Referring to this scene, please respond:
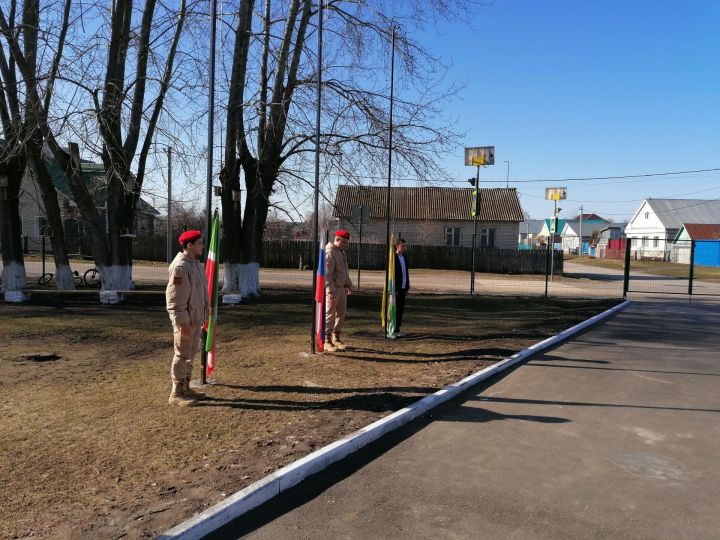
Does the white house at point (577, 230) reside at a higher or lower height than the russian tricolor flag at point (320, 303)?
higher

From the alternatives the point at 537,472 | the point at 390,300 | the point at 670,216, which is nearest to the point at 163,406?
the point at 537,472

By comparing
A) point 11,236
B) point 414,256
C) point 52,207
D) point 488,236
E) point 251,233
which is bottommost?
point 414,256

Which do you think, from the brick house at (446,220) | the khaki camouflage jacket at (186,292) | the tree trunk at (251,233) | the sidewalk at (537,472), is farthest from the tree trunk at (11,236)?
the brick house at (446,220)

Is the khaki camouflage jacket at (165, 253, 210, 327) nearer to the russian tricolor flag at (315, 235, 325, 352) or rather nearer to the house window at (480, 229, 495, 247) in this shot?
the russian tricolor flag at (315, 235, 325, 352)

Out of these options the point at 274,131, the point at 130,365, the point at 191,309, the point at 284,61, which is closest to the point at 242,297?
the point at 274,131

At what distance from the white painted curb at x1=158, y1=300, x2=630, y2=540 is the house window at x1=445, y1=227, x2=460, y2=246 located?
3805cm

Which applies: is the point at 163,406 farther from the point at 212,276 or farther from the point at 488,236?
the point at 488,236

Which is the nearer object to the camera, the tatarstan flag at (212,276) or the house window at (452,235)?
the tatarstan flag at (212,276)

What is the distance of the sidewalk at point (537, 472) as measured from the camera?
340cm

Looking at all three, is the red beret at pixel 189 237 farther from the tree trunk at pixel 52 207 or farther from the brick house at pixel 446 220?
the brick house at pixel 446 220

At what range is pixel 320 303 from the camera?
801cm

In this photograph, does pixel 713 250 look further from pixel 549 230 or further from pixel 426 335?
pixel 426 335

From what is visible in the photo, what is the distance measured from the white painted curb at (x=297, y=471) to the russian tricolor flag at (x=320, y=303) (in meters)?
2.33

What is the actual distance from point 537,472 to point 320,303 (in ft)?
14.3
